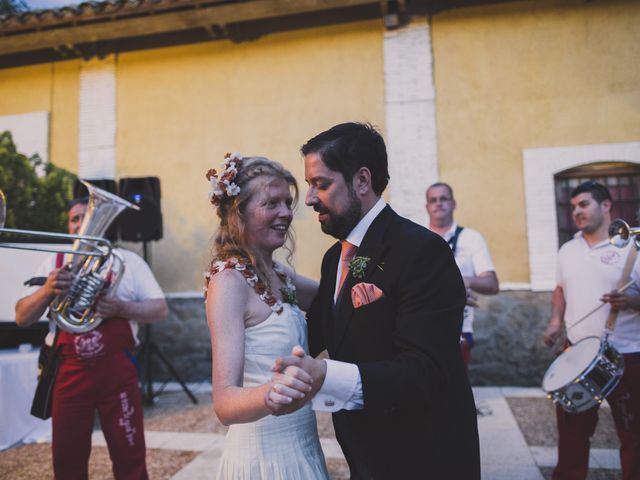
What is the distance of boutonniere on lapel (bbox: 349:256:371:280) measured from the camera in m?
1.69

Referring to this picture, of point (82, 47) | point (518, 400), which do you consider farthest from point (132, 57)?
point (518, 400)

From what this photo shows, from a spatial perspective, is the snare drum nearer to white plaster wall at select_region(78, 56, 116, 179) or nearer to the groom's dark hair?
the groom's dark hair

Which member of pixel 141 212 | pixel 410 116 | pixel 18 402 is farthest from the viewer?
pixel 410 116

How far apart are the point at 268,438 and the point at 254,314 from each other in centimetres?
53

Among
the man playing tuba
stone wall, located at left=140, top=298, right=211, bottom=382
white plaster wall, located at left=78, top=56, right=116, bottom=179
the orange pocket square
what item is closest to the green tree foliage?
white plaster wall, located at left=78, top=56, right=116, bottom=179

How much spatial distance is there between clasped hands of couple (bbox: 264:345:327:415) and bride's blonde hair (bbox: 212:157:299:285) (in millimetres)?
791

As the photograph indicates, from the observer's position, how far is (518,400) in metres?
5.74

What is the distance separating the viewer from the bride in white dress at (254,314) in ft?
5.91

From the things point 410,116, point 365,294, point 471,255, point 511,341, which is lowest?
point 511,341

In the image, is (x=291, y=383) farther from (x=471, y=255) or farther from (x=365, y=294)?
(x=471, y=255)

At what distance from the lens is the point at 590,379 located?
303 cm

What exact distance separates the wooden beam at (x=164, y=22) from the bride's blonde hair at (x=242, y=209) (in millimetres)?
5294

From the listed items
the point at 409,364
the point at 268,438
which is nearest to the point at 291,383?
the point at 409,364

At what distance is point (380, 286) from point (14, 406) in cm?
484
